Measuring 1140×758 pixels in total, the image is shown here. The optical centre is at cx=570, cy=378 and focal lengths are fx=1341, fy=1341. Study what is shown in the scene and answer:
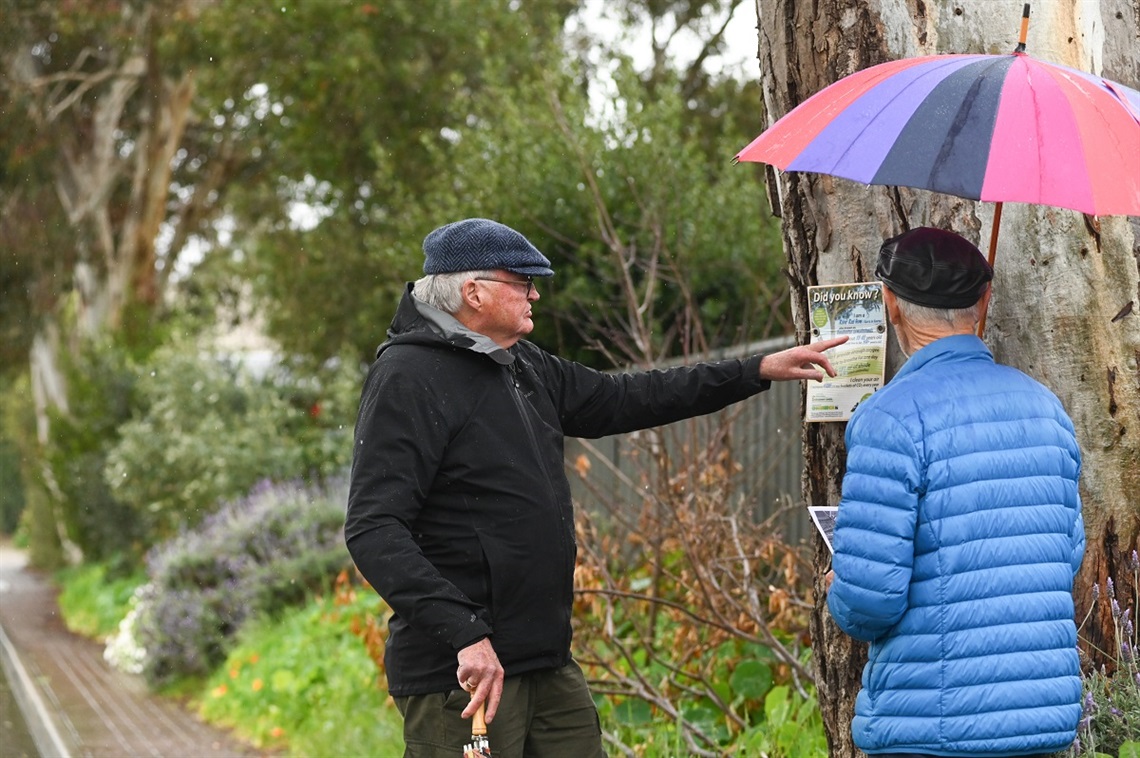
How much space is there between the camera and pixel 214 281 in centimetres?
3008

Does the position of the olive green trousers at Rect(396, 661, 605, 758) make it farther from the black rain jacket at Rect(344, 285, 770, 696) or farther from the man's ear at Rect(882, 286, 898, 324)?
the man's ear at Rect(882, 286, 898, 324)

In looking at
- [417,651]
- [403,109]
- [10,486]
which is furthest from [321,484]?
[10,486]

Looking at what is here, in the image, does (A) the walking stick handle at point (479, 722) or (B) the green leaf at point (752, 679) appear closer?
(A) the walking stick handle at point (479, 722)

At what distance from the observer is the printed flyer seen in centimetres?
356

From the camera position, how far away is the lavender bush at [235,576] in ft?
33.8

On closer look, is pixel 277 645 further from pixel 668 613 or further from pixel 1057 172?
pixel 1057 172

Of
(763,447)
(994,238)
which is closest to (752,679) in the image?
(763,447)

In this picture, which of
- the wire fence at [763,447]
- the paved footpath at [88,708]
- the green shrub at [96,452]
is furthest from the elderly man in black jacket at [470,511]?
the green shrub at [96,452]

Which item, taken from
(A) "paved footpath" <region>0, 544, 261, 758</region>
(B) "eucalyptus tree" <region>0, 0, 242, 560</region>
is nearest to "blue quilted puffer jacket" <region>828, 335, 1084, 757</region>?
(A) "paved footpath" <region>0, 544, 261, 758</region>

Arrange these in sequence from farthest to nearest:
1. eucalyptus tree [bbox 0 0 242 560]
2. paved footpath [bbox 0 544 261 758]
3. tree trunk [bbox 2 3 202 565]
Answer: tree trunk [bbox 2 3 202 565], eucalyptus tree [bbox 0 0 242 560], paved footpath [bbox 0 544 261 758]

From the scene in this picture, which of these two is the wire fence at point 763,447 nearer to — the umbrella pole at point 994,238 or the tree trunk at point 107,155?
the umbrella pole at point 994,238

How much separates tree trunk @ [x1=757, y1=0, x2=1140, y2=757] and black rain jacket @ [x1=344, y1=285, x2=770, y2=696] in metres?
0.83

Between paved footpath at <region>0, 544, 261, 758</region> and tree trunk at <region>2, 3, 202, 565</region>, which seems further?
tree trunk at <region>2, 3, 202, 565</region>

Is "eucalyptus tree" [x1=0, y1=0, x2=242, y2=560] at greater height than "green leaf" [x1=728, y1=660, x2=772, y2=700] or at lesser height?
greater
